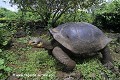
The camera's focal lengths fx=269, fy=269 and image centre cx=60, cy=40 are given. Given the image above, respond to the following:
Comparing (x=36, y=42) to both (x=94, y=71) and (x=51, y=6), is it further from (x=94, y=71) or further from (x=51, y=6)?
(x=51, y=6)

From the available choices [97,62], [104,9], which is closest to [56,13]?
[104,9]

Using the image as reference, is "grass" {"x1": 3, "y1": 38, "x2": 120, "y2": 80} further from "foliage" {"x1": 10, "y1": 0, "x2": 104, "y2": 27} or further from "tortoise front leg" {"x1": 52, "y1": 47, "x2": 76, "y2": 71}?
"foliage" {"x1": 10, "y1": 0, "x2": 104, "y2": 27}

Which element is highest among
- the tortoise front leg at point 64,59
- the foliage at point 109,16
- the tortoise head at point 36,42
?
the tortoise head at point 36,42

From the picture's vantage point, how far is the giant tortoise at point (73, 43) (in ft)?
17.2

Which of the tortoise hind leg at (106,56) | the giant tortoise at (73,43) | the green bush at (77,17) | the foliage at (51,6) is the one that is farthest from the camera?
the green bush at (77,17)

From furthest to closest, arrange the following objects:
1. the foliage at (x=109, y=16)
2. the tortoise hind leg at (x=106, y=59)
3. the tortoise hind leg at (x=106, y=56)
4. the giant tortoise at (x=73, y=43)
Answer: the foliage at (x=109, y=16), the tortoise hind leg at (x=106, y=56), the tortoise hind leg at (x=106, y=59), the giant tortoise at (x=73, y=43)

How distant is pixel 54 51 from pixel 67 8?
10.4 feet

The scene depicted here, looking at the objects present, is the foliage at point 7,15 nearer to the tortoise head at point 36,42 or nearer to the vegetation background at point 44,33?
the vegetation background at point 44,33

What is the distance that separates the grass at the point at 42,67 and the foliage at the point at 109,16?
2894 millimetres

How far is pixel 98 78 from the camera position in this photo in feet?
17.2

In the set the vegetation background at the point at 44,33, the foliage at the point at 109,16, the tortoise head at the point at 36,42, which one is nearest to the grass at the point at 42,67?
the vegetation background at the point at 44,33

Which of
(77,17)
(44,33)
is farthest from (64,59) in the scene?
(77,17)

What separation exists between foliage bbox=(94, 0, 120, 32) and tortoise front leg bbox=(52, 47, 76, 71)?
3863 millimetres

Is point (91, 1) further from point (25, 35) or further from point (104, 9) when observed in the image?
point (25, 35)
